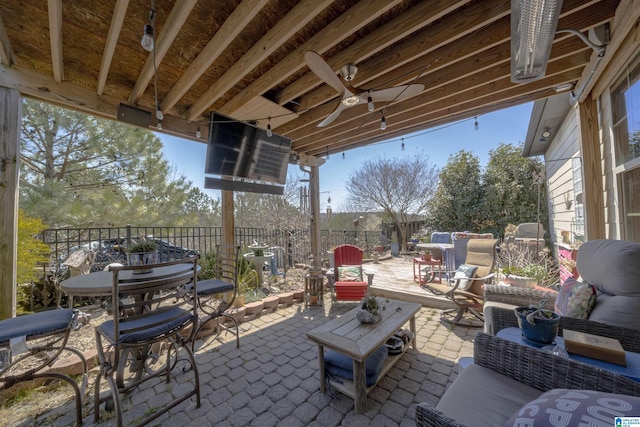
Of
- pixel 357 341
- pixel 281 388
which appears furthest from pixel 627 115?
pixel 281 388

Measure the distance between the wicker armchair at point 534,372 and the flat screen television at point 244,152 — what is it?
3220mm

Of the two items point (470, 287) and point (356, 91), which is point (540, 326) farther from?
point (356, 91)

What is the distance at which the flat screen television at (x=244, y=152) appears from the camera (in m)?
3.18

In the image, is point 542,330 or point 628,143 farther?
point 628,143

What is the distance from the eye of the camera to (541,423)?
731 mm

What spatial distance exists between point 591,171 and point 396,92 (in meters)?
2.52

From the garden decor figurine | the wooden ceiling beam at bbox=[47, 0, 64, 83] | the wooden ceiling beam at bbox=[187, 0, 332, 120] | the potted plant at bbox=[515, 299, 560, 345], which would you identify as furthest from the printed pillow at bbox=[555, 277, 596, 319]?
the wooden ceiling beam at bbox=[47, 0, 64, 83]

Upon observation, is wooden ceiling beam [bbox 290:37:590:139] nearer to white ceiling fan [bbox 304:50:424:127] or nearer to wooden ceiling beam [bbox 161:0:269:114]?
white ceiling fan [bbox 304:50:424:127]

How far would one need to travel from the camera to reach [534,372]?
4.21ft

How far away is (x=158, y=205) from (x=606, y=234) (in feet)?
26.5

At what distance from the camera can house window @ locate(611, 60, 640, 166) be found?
205 centimetres

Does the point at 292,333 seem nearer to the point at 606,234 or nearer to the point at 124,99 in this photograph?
the point at 124,99

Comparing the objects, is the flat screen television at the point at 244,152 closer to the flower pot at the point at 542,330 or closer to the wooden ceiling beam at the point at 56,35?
the wooden ceiling beam at the point at 56,35

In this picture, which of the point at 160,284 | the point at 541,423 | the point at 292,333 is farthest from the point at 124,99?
the point at 541,423
